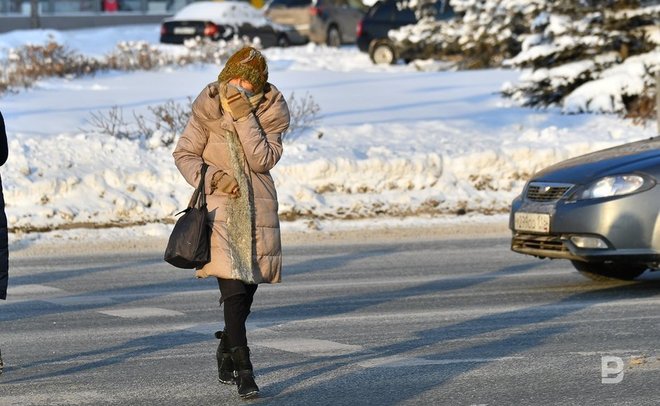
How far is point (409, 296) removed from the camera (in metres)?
10.2

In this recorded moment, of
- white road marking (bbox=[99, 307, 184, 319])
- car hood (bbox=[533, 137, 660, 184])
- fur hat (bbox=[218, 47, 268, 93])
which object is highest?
fur hat (bbox=[218, 47, 268, 93])

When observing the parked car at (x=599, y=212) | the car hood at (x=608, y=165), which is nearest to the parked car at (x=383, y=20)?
the car hood at (x=608, y=165)

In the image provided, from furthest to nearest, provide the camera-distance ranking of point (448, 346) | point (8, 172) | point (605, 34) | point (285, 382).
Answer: point (605, 34) < point (8, 172) < point (448, 346) < point (285, 382)

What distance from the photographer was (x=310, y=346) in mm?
8133

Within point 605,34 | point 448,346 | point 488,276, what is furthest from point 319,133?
point 448,346

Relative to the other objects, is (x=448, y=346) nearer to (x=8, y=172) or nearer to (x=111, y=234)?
(x=111, y=234)

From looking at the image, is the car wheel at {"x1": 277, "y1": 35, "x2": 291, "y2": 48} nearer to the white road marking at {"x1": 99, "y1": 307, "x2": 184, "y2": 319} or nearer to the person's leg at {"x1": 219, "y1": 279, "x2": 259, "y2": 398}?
the white road marking at {"x1": 99, "y1": 307, "x2": 184, "y2": 319}

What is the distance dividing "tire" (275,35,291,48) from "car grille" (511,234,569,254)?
30.0 m

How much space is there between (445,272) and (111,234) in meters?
4.29

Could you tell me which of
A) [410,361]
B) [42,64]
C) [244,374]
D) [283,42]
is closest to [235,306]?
[244,374]

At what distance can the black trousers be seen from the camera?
6652 millimetres

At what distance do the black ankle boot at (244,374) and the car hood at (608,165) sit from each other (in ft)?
13.2

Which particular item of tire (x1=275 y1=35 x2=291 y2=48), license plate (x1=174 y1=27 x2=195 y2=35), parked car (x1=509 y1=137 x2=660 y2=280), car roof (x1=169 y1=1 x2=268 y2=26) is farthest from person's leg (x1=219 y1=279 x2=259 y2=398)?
tire (x1=275 y1=35 x2=291 y2=48)

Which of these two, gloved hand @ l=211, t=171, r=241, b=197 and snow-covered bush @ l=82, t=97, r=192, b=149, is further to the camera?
snow-covered bush @ l=82, t=97, r=192, b=149
